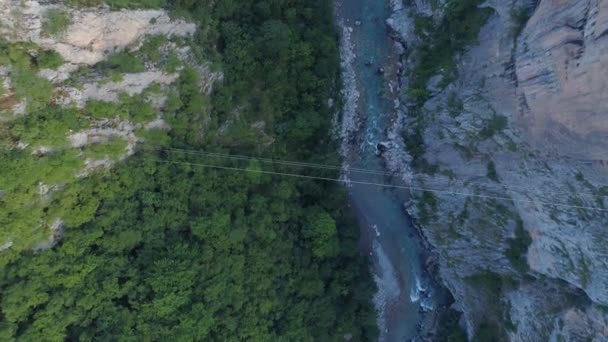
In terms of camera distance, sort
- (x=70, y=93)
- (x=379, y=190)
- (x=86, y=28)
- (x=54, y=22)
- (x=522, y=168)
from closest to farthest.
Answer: (x=54, y=22)
(x=86, y=28)
(x=70, y=93)
(x=522, y=168)
(x=379, y=190)

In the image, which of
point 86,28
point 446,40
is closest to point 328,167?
point 446,40

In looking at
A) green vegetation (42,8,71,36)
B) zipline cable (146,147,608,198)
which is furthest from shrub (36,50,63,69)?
zipline cable (146,147,608,198)

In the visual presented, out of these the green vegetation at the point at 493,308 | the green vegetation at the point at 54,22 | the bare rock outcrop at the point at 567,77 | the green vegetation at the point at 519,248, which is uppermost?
the bare rock outcrop at the point at 567,77

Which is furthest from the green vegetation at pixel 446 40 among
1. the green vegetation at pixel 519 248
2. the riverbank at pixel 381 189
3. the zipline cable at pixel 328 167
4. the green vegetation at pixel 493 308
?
the green vegetation at pixel 493 308

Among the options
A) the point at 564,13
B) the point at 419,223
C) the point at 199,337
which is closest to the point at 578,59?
the point at 564,13

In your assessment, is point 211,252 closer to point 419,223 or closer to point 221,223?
point 221,223

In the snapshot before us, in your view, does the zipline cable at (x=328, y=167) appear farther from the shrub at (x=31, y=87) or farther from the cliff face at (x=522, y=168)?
the shrub at (x=31, y=87)

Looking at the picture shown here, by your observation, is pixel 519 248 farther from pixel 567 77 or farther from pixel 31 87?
pixel 31 87

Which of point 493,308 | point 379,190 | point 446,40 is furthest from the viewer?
point 379,190
